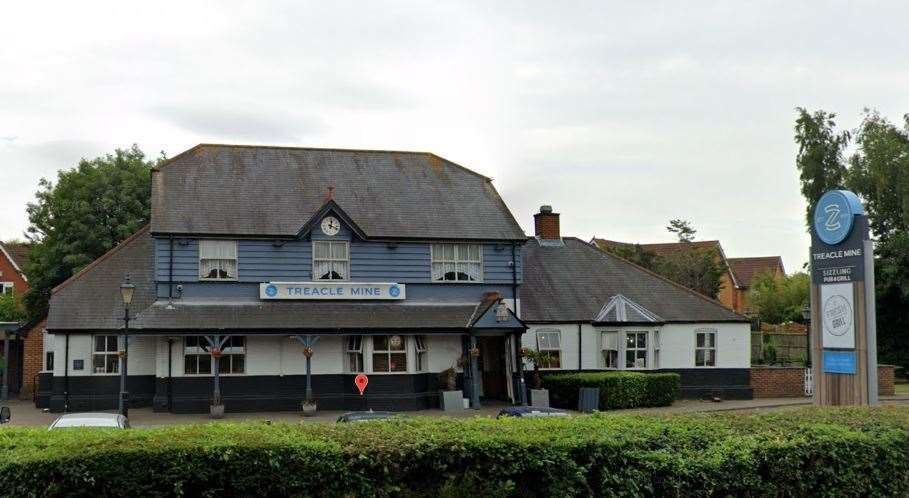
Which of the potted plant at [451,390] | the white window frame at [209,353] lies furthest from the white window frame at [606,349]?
the white window frame at [209,353]

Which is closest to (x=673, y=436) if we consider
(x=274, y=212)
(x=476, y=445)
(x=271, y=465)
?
(x=476, y=445)

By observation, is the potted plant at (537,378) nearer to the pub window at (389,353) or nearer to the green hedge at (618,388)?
the green hedge at (618,388)

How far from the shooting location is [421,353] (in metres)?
33.4

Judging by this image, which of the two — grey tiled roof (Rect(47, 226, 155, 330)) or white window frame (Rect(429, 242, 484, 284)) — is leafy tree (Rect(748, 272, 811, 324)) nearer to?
white window frame (Rect(429, 242, 484, 284))

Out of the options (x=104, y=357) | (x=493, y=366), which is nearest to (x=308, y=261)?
(x=104, y=357)

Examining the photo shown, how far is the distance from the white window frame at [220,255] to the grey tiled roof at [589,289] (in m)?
10.2

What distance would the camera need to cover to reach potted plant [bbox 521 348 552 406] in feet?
109

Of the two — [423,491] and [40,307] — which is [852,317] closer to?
[423,491]

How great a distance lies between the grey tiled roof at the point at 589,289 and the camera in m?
36.8

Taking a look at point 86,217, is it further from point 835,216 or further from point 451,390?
point 835,216

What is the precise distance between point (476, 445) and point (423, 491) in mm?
801

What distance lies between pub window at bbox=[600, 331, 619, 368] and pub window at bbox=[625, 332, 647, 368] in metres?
0.36

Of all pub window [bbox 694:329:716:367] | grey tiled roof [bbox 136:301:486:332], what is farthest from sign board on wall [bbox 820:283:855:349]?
pub window [bbox 694:329:716:367]

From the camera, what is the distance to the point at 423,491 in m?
11.6
